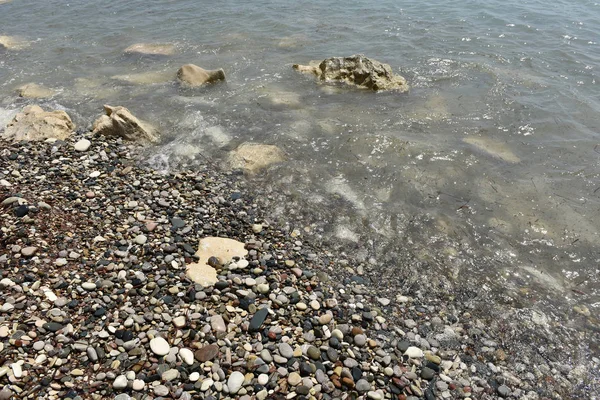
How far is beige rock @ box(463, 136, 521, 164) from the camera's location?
37.2 feet

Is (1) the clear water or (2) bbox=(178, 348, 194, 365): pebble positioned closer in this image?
(2) bbox=(178, 348, 194, 365): pebble

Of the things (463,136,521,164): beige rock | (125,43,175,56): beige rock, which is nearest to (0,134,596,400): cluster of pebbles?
(463,136,521,164): beige rock

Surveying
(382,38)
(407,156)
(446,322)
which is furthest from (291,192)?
(382,38)

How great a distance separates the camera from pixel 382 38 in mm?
19203

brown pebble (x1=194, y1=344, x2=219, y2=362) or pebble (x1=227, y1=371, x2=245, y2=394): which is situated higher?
brown pebble (x1=194, y1=344, x2=219, y2=362)

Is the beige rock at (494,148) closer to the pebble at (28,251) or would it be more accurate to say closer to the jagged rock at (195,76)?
the jagged rock at (195,76)

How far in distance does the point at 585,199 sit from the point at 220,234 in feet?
30.7

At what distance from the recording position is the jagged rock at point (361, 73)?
Answer: 14672 mm

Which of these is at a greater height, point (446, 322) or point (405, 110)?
point (405, 110)

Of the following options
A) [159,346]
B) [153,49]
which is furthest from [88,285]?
[153,49]

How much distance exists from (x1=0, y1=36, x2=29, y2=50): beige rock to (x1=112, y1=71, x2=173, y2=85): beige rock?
6.96 m

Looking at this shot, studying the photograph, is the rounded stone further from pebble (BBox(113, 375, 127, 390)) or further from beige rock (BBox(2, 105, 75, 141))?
beige rock (BBox(2, 105, 75, 141))

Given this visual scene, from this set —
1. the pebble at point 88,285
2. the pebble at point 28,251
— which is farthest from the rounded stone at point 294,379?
the pebble at point 28,251

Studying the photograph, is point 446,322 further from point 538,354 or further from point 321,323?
point 321,323
